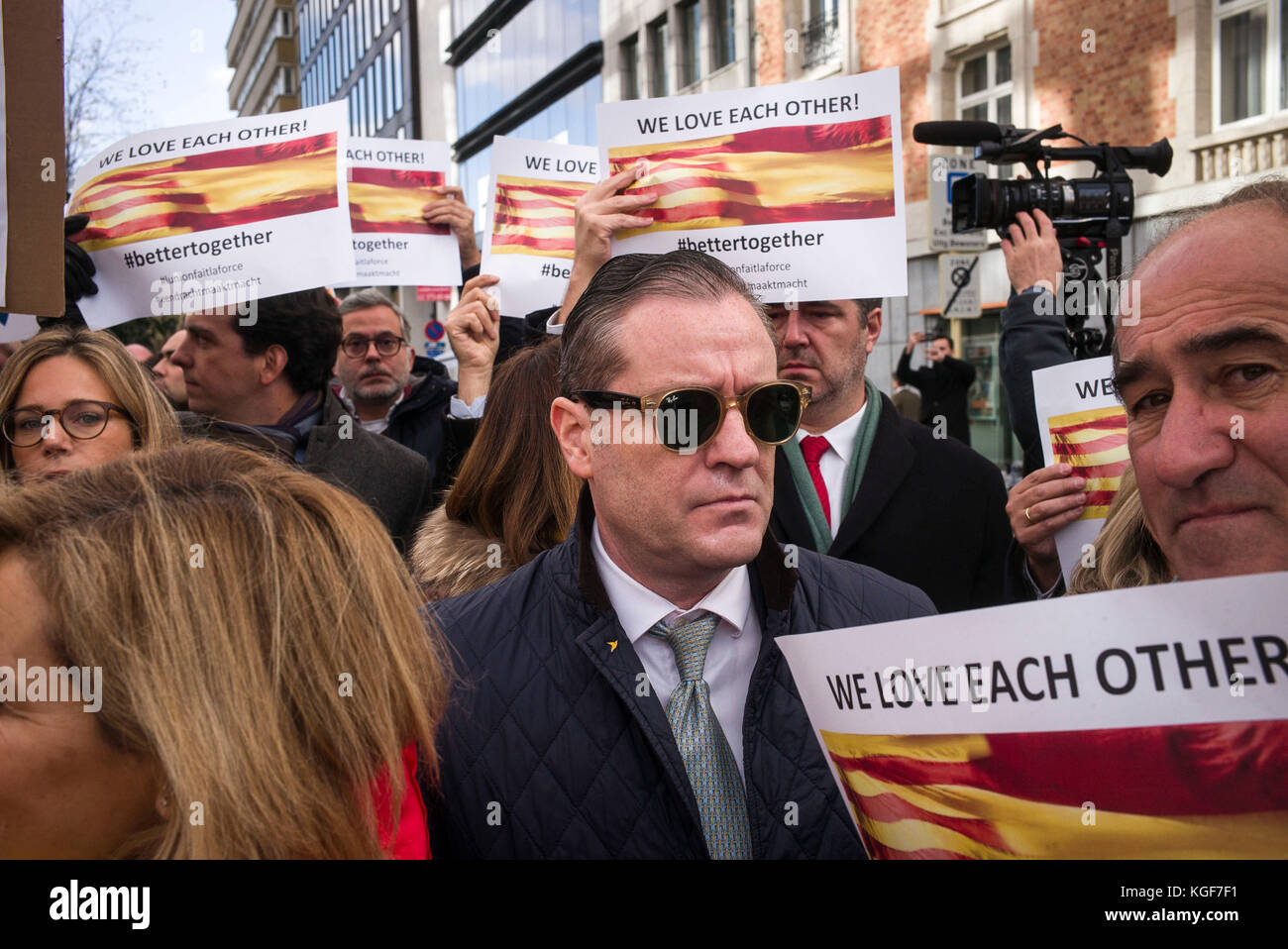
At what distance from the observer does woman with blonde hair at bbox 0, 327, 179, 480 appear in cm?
259

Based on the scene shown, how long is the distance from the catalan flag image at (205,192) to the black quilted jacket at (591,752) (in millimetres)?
1948

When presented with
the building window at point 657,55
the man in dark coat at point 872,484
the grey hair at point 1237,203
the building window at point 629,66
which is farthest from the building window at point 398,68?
the grey hair at point 1237,203

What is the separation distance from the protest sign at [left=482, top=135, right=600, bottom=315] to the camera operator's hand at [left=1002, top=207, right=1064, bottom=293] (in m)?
1.33

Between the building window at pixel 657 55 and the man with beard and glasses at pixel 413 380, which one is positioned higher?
the building window at pixel 657 55

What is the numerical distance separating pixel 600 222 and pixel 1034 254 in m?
1.30

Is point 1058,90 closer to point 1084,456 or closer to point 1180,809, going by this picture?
point 1084,456

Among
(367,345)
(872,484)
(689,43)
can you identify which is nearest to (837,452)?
(872,484)

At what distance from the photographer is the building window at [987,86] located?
14648mm

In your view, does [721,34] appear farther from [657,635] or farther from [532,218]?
[657,635]

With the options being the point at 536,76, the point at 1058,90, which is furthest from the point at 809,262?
the point at 536,76

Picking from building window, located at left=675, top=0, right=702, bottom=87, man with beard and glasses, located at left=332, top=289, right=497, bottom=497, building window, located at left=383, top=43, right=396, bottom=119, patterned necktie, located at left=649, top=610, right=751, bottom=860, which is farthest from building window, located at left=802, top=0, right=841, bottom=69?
building window, located at left=383, top=43, right=396, bottom=119

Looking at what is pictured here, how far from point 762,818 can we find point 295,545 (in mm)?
752

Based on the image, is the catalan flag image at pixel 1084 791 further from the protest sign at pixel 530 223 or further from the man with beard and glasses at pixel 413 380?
the protest sign at pixel 530 223

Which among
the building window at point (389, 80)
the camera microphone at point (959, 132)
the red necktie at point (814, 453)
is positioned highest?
the building window at point (389, 80)
